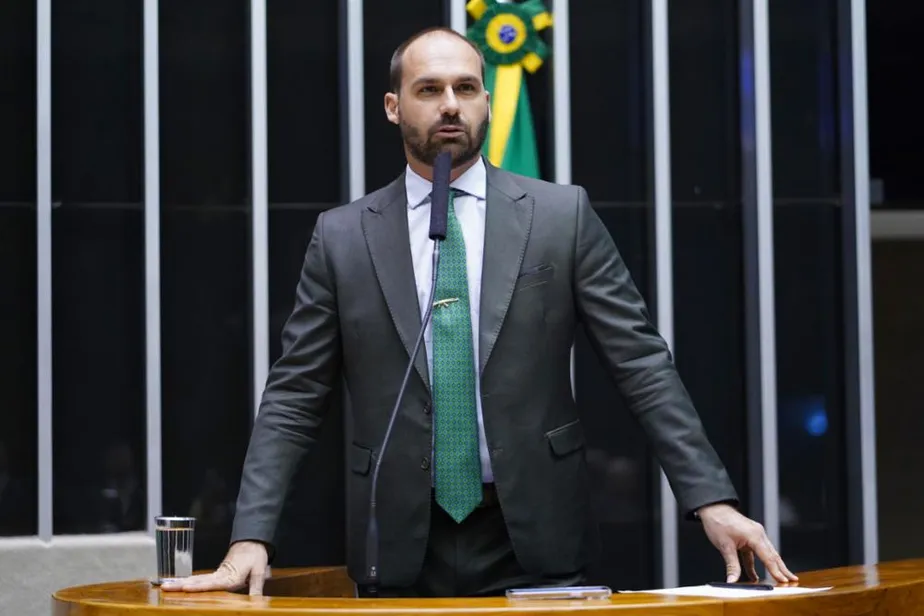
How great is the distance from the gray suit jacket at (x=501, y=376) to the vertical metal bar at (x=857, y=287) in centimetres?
343

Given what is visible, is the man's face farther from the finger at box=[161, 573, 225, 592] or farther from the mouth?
the finger at box=[161, 573, 225, 592]

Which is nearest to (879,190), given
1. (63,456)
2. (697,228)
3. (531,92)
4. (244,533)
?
(697,228)

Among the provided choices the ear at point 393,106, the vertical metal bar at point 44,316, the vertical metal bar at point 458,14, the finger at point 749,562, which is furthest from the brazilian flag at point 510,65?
the finger at point 749,562

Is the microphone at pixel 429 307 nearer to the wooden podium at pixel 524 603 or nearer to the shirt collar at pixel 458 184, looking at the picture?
the wooden podium at pixel 524 603

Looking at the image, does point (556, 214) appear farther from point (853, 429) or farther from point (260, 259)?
point (853, 429)

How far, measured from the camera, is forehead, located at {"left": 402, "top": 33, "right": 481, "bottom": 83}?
10.1 feet

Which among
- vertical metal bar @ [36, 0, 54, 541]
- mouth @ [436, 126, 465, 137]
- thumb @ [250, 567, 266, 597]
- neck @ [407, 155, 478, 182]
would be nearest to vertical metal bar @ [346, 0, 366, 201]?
vertical metal bar @ [36, 0, 54, 541]

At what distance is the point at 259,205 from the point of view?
6.00 meters

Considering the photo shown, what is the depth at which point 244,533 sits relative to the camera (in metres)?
2.92

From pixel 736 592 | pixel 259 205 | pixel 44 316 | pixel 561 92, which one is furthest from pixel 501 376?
pixel 561 92

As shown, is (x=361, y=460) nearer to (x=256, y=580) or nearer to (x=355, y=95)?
(x=256, y=580)

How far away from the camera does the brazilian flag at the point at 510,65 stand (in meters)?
6.04

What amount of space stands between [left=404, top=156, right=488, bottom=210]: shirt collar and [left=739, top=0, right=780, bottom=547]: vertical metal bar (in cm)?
331

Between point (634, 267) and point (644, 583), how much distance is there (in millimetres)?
1231
